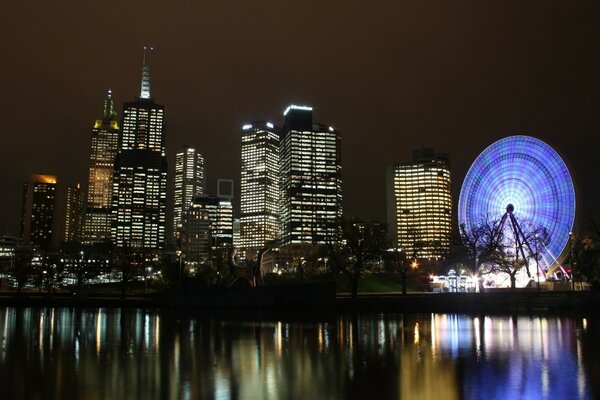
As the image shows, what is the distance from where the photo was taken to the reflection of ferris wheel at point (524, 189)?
68.9 metres

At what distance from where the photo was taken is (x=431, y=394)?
555 inches

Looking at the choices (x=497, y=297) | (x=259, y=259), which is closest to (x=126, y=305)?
(x=259, y=259)

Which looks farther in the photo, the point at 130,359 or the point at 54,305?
the point at 54,305

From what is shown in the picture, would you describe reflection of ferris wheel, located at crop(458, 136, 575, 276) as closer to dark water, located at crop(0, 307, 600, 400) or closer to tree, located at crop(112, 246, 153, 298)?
dark water, located at crop(0, 307, 600, 400)

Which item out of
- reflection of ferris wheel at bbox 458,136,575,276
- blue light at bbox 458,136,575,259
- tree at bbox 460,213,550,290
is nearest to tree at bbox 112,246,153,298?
tree at bbox 460,213,550,290

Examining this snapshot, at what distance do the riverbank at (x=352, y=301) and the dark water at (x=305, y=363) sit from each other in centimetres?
1485

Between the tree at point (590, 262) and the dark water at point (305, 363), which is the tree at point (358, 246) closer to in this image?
the tree at point (590, 262)

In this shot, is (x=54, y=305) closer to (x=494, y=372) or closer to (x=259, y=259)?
(x=259, y=259)

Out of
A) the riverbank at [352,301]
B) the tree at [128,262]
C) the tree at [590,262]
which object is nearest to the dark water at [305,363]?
the riverbank at [352,301]

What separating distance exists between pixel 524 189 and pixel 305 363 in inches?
2549

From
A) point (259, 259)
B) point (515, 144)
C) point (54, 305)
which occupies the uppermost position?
point (515, 144)

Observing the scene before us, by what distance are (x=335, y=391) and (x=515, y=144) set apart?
226ft

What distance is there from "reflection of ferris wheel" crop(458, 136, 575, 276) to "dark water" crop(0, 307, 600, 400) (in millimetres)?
39562

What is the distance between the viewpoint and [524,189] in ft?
248
